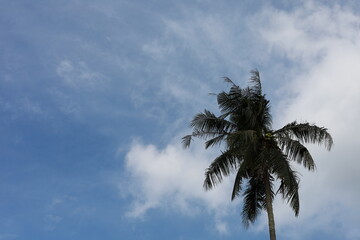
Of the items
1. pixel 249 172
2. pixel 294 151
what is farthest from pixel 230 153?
pixel 294 151

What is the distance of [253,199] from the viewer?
977 inches

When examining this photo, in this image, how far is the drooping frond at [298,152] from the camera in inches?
914

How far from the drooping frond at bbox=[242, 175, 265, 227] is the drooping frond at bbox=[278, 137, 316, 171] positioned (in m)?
2.26

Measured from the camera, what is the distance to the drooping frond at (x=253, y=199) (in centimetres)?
2455

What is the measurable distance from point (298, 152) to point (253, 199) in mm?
3575

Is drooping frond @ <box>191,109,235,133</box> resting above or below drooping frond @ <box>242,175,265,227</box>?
above

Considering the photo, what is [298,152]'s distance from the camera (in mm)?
23391

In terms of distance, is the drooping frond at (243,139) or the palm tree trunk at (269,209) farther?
the drooping frond at (243,139)

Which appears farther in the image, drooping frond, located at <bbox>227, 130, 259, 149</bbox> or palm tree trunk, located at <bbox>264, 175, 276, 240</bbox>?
drooping frond, located at <bbox>227, 130, 259, 149</bbox>

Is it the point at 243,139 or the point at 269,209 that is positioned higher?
the point at 243,139

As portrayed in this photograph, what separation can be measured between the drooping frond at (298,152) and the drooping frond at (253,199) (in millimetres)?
2255

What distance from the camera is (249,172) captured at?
78.1 feet

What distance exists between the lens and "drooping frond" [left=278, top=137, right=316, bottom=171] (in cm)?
2320

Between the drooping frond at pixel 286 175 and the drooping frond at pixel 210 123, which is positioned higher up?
the drooping frond at pixel 210 123
